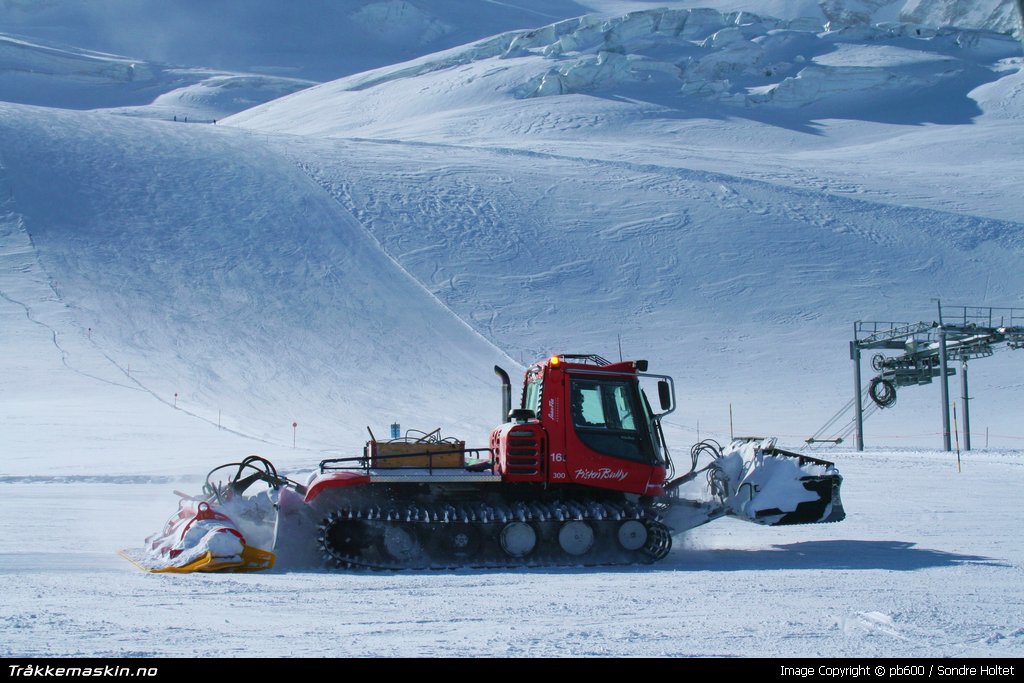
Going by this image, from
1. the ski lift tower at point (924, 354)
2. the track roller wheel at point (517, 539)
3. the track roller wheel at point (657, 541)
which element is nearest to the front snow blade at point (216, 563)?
the track roller wheel at point (517, 539)

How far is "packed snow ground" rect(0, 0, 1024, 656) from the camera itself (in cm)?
776

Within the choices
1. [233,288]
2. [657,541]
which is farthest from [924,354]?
[657,541]

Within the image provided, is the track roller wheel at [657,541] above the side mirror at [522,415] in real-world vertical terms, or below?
below

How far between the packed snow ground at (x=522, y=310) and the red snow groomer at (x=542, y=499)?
0.49 m

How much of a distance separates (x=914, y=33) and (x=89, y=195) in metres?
73.5

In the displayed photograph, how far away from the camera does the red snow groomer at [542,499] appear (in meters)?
10.2

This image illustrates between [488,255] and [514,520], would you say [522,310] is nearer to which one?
[488,255]

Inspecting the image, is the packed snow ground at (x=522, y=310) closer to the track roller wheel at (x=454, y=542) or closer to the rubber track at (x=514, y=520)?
the rubber track at (x=514, y=520)

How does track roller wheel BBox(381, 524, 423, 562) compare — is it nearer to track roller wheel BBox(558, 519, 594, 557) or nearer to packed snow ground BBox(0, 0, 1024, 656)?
packed snow ground BBox(0, 0, 1024, 656)

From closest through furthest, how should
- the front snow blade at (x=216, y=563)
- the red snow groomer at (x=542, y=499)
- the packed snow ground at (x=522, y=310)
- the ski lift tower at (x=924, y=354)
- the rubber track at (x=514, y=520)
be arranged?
the packed snow ground at (x=522, y=310) < the front snow blade at (x=216, y=563) < the rubber track at (x=514, y=520) < the red snow groomer at (x=542, y=499) < the ski lift tower at (x=924, y=354)

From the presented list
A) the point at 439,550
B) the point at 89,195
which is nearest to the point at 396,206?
the point at 89,195

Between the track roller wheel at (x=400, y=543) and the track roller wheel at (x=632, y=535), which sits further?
the track roller wheel at (x=632, y=535)

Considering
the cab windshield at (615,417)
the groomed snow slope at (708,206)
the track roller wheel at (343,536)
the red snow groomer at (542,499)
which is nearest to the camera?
the track roller wheel at (343,536)

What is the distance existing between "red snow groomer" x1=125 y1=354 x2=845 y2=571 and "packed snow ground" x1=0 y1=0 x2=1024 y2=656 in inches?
19.1
